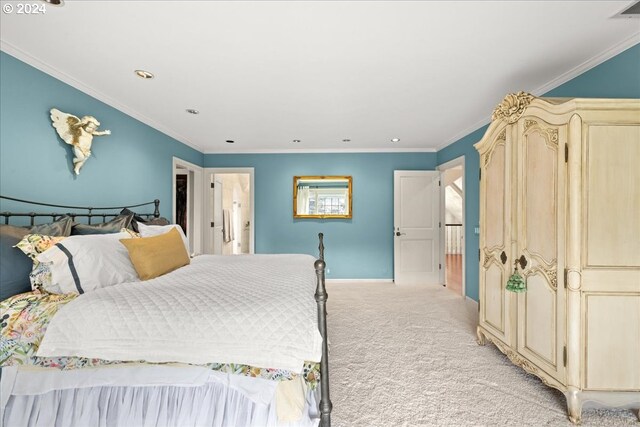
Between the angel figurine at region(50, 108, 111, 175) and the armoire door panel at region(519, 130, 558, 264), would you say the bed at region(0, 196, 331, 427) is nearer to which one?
the angel figurine at region(50, 108, 111, 175)

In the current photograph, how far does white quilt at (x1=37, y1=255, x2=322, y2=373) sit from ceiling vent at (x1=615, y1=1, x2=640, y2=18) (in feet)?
8.32

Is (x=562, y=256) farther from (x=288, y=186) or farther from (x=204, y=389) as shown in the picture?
(x=288, y=186)

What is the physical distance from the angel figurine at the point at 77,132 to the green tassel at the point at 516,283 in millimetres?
3770

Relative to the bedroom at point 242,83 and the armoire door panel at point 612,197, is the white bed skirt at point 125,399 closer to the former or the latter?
the bedroom at point 242,83

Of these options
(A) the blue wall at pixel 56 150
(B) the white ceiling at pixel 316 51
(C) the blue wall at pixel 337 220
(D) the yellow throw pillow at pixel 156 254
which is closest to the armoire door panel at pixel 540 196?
(B) the white ceiling at pixel 316 51

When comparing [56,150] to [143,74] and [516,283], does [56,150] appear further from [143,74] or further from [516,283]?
[516,283]

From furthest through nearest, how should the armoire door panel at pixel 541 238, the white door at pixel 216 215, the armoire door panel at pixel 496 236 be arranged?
the white door at pixel 216 215 → the armoire door panel at pixel 496 236 → the armoire door panel at pixel 541 238

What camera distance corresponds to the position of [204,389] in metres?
1.45

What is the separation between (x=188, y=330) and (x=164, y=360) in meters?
0.20

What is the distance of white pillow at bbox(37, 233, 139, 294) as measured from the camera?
164 cm

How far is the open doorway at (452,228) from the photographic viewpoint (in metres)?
4.93

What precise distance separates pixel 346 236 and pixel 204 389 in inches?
152

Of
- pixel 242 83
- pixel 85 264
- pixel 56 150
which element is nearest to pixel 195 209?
pixel 56 150

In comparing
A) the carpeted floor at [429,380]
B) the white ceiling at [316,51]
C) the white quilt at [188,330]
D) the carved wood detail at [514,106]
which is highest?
the white ceiling at [316,51]
